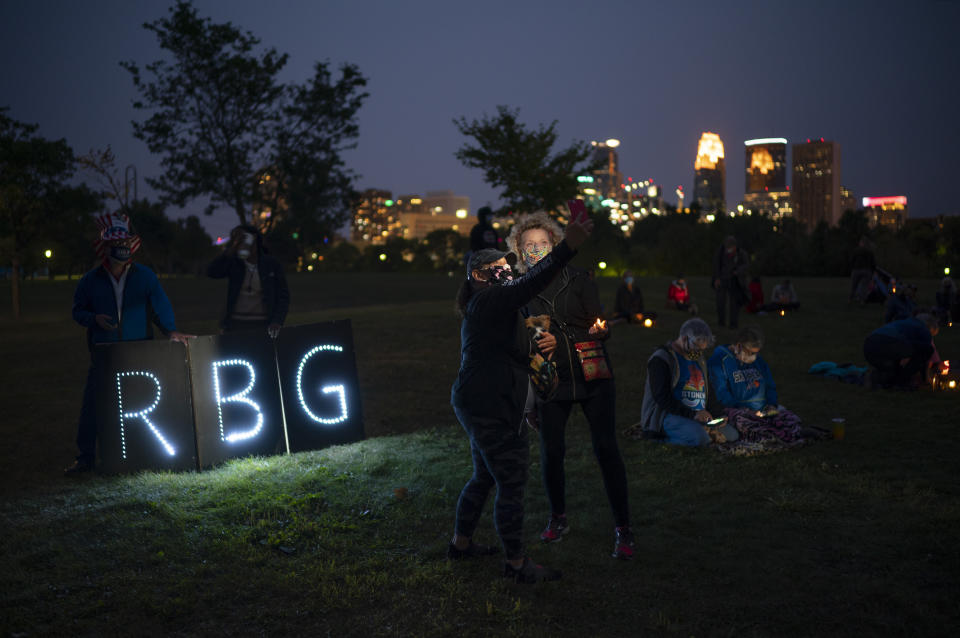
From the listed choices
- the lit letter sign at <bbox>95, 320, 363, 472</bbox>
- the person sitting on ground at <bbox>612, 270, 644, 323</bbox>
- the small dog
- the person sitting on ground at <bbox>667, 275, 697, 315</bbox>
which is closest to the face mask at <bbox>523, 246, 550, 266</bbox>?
the small dog

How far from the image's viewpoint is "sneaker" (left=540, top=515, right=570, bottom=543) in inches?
201

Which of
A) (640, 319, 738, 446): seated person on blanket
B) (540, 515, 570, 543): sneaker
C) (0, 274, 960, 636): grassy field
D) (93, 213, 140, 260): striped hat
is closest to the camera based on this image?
(0, 274, 960, 636): grassy field

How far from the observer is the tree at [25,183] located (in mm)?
24078

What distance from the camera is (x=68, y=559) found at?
4.82 metres

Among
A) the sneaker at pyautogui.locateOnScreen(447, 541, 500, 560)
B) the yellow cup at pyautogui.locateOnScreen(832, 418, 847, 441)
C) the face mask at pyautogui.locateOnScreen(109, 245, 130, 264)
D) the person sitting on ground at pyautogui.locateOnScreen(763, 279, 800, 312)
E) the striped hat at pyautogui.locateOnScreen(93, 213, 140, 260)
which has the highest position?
the striped hat at pyautogui.locateOnScreen(93, 213, 140, 260)

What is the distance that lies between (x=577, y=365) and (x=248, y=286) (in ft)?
14.9

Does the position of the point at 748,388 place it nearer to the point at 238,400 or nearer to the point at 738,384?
the point at 738,384

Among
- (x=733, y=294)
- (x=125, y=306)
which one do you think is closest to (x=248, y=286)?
(x=125, y=306)

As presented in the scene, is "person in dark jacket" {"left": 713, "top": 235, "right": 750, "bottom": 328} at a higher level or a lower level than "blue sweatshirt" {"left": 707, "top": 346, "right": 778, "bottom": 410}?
Result: higher

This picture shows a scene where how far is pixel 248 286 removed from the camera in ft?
25.9

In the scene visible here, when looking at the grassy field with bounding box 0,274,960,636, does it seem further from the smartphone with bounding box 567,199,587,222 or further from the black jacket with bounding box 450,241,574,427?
the smartphone with bounding box 567,199,587,222

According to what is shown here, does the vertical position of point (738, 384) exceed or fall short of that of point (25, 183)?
it falls short

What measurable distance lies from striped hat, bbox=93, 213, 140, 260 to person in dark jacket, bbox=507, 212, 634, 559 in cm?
422

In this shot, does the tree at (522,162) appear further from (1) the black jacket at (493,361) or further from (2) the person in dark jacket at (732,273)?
(1) the black jacket at (493,361)
